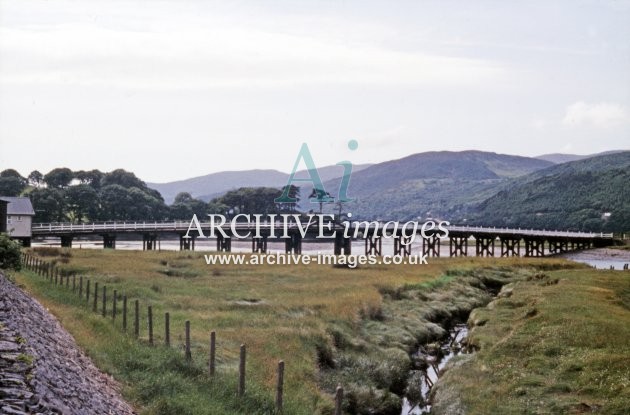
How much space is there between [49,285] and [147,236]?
63.0m

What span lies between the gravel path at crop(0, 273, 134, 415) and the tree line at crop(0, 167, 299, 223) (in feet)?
338

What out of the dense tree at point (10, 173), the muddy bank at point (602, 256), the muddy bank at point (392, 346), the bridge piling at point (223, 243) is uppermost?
the dense tree at point (10, 173)

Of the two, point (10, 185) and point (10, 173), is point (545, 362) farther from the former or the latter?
point (10, 173)

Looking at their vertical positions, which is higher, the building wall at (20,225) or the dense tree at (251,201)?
the dense tree at (251,201)

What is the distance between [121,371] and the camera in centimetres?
2056

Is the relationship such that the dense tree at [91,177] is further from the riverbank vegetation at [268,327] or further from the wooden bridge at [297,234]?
the riverbank vegetation at [268,327]

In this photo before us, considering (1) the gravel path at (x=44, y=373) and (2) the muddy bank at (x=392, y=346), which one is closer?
A: (1) the gravel path at (x=44, y=373)

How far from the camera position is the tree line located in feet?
426

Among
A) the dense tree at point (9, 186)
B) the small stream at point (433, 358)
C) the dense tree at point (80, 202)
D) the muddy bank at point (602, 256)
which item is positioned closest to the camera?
the small stream at point (433, 358)

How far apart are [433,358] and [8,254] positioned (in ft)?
74.7

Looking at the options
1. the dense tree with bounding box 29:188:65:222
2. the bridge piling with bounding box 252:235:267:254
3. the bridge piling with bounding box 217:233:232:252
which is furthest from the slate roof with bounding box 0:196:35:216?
the dense tree with bounding box 29:188:65:222

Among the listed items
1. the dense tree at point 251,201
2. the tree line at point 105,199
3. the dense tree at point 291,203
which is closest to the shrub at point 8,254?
the tree line at point 105,199

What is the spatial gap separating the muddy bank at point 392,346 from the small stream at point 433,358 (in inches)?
4.4

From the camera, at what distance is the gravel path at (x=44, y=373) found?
1229 cm
